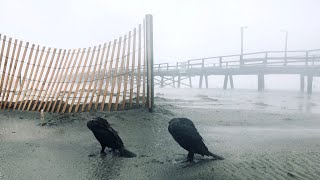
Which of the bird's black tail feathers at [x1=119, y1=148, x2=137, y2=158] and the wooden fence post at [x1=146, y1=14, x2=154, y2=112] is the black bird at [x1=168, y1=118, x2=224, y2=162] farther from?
the wooden fence post at [x1=146, y1=14, x2=154, y2=112]

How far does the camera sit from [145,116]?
265 inches

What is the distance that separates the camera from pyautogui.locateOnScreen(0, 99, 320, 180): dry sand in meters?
3.50

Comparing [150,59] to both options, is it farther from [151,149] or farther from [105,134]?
[105,134]

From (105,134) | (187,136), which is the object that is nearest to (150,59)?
(105,134)

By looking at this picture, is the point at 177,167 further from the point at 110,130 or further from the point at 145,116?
the point at 145,116

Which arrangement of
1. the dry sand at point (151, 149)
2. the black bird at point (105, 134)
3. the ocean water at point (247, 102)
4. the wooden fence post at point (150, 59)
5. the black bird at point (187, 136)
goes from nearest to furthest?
the dry sand at point (151, 149), the black bird at point (187, 136), the black bird at point (105, 134), the wooden fence post at point (150, 59), the ocean water at point (247, 102)

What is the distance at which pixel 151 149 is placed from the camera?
4641mm

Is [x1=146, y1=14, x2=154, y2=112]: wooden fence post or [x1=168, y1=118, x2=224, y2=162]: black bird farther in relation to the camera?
[x1=146, y1=14, x2=154, y2=112]: wooden fence post

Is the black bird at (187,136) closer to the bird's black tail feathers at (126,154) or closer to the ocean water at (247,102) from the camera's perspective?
the bird's black tail feathers at (126,154)

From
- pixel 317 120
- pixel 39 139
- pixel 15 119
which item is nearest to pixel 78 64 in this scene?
pixel 15 119

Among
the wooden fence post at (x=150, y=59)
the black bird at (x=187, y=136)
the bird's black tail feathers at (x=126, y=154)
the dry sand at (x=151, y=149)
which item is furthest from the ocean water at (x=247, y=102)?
the black bird at (x=187, y=136)

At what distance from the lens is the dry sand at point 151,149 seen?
138 inches

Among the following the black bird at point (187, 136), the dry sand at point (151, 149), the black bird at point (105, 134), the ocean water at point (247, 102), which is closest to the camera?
the dry sand at point (151, 149)

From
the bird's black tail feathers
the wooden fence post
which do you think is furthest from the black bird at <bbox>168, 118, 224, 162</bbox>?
the wooden fence post
